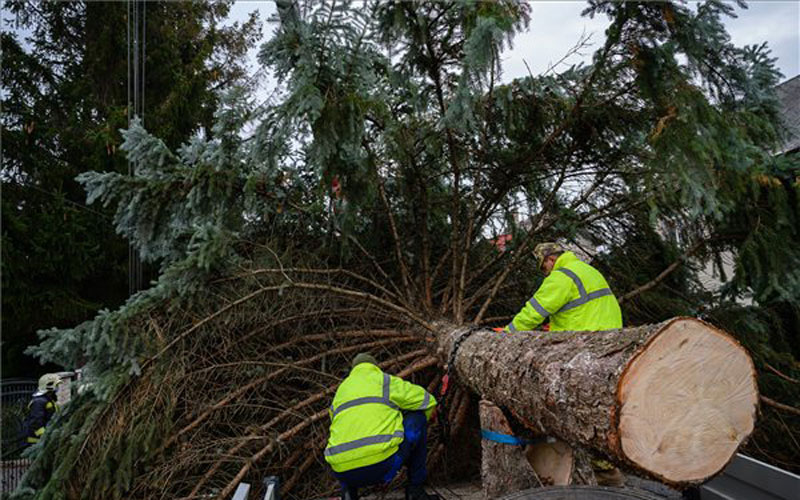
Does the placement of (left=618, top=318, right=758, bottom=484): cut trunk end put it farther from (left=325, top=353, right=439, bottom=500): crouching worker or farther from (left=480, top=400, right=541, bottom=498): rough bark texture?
(left=325, top=353, right=439, bottom=500): crouching worker

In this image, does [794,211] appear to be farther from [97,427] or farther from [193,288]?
[97,427]

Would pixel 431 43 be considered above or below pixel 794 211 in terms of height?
above

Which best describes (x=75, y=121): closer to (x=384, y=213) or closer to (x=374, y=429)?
(x=384, y=213)

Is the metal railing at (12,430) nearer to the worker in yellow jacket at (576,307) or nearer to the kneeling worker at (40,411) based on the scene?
the kneeling worker at (40,411)

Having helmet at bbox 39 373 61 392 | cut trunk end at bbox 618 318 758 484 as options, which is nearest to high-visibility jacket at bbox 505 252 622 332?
cut trunk end at bbox 618 318 758 484

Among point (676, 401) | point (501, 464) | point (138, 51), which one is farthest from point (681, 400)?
point (138, 51)

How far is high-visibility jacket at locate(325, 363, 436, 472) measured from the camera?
319cm

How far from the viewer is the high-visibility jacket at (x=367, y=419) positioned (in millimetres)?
3186

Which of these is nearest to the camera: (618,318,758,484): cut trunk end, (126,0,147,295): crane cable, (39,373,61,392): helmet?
(618,318,758,484): cut trunk end

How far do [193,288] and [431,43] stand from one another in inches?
108

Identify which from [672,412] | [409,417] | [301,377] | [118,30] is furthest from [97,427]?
[118,30]

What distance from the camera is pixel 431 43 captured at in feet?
13.3

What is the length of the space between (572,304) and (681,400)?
173 centimetres

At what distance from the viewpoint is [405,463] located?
141 inches
